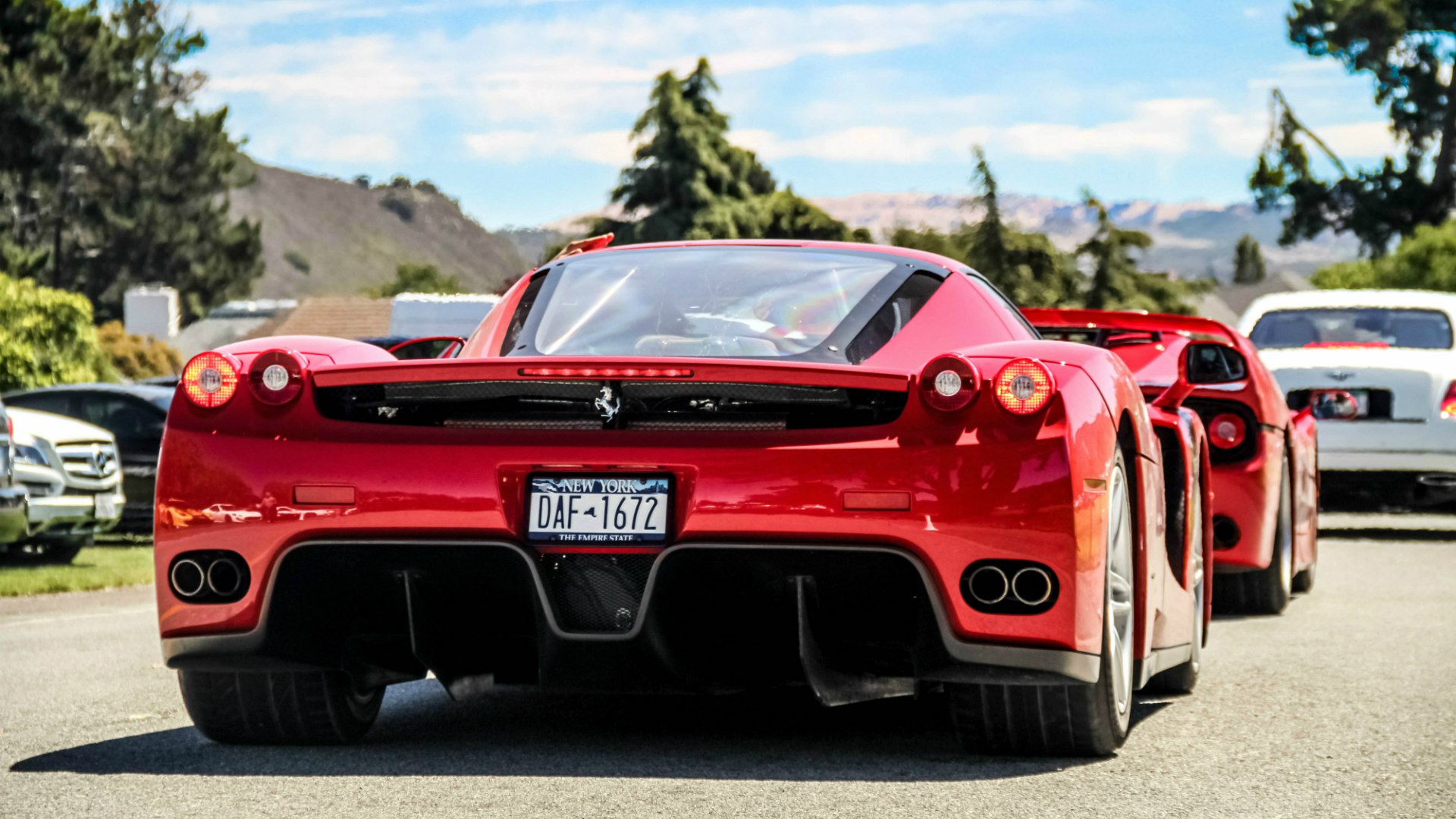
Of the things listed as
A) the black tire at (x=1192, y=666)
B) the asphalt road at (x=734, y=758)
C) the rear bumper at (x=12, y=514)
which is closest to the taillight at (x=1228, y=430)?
the asphalt road at (x=734, y=758)

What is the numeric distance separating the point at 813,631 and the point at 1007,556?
0.56m

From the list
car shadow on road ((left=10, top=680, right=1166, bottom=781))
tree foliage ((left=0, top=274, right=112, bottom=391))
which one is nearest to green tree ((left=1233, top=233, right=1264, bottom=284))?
tree foliage ((left=0, top=274, right=112, bottom=391))

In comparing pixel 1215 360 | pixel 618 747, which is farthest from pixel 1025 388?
pixel 1215 360

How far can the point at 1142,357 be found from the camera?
370 inches

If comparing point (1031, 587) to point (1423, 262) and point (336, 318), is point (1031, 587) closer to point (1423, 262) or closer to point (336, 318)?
point (1423, 262)

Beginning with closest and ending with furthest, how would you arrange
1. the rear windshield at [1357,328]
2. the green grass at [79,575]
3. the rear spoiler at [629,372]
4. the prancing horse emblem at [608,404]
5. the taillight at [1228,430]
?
the rear spoiler at [629,372] < the prancing horse emblem at [608,404] < the taillight at [1228,430] < the green grass at [79,575] < the rear windshield at [1357,328]

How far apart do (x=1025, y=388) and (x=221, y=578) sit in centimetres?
197

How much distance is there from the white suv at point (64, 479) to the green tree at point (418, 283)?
Result: 448 feet

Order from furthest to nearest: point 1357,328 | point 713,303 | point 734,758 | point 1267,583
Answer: point 1357,328, point 1267,583, point 713,303, point 734,758

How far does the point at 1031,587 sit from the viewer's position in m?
4.90

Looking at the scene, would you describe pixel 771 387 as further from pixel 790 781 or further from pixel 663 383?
pixel 790 781

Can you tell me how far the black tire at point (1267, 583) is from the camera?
9930 millimetres

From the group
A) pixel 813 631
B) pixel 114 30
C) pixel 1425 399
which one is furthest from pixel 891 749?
pixel 114 30

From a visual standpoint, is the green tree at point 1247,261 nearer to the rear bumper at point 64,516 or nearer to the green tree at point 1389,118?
the green tree at point 1389,118
